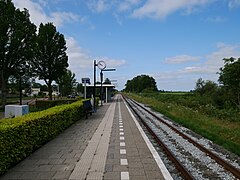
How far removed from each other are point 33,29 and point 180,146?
1210 inches

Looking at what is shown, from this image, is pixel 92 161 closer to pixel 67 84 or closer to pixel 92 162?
pixel 92 162

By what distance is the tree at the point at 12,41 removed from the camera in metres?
31.5

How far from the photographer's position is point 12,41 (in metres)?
31.9

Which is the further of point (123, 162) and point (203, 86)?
point (203, 86)

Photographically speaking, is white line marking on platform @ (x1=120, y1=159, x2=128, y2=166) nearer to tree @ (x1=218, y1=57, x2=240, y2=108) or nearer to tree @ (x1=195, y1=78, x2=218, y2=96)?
tree @ (x1=218, y1=57, x2=240, y2=108)

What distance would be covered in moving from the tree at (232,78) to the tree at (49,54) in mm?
29664

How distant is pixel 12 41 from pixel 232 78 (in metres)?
35.3

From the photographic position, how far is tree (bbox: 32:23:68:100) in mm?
50156

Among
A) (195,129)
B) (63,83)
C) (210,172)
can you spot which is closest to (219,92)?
(63,83)

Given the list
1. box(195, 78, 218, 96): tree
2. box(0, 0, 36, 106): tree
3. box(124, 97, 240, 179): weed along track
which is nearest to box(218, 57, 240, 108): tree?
box(195, 78, 218, 96): tree

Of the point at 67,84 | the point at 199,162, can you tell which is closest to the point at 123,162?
the point at 199,162

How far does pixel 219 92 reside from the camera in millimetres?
56938

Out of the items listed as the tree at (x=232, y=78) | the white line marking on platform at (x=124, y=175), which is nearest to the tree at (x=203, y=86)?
the tree at (x=232, y=78)

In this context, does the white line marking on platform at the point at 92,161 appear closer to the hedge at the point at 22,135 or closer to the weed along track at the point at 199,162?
the hedge at the point at 22,135
